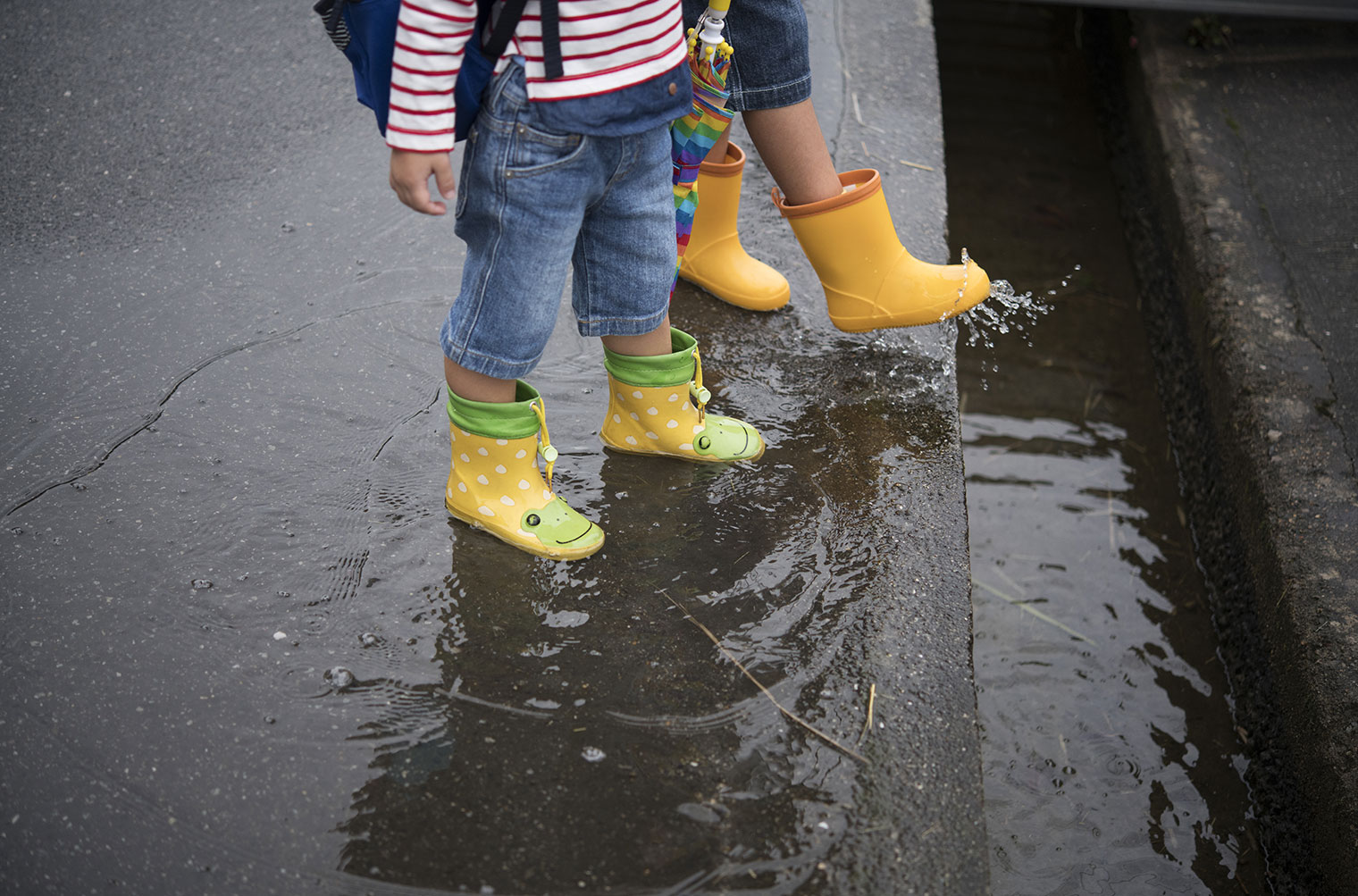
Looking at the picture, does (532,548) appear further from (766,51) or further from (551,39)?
(766,51)

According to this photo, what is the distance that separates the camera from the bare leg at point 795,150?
6.50 feet

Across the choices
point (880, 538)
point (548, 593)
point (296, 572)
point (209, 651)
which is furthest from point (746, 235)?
point (209, 651)

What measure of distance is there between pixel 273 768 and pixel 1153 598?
6.77 ft

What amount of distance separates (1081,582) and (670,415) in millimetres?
1274

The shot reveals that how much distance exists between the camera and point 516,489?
5.81 feet

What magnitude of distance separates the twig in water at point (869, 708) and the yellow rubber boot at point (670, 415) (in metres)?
0.59

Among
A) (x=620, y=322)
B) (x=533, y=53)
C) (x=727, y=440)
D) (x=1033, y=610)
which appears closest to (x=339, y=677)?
(x=620, y=322)

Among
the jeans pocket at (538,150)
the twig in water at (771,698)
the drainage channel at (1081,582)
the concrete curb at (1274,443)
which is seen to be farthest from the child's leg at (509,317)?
the concrete curb at (1274,443)

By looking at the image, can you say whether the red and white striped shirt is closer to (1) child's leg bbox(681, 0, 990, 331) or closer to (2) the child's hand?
(2) the child's hand

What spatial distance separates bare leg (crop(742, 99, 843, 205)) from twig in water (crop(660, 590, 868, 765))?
87cm

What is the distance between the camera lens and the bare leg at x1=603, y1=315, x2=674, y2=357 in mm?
1815

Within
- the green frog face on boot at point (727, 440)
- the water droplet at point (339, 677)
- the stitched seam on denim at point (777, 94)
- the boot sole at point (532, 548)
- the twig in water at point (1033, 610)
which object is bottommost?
the twig in water at point (1033, 610)

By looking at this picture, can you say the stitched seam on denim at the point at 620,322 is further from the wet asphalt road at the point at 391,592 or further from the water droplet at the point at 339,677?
the water droplet at the point at 339,677

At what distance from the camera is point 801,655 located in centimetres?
165
